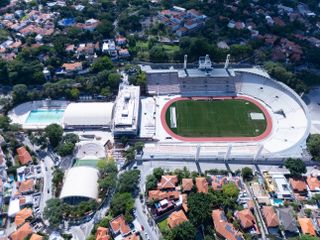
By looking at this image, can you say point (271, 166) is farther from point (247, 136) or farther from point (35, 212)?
point (35, 212)

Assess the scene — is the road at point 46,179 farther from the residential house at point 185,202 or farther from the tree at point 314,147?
the tree at point 314,147

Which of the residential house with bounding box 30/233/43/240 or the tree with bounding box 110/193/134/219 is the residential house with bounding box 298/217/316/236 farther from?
the residential house with bounding box 30/233/43/240

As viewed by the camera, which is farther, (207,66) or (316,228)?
(207,66)

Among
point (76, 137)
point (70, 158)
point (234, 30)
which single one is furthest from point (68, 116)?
point (234, 30)

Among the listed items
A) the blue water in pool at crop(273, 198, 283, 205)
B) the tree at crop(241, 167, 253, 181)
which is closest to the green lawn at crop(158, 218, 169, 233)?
the tree at crop(241, 167, 253, 181)

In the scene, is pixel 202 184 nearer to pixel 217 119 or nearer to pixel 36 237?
pixel 217 119

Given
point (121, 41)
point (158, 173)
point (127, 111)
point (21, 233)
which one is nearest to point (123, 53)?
point (121, 41)
